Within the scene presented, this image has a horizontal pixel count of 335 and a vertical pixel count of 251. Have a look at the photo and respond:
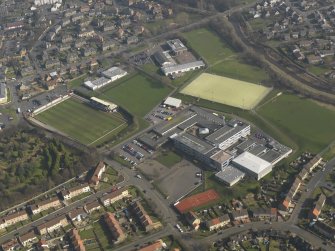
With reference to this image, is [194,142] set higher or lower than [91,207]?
higher

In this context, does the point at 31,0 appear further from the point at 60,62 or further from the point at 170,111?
the point at 170,111

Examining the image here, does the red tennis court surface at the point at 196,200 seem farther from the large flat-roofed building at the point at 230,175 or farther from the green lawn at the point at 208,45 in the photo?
the green lawn at the point at 208,45

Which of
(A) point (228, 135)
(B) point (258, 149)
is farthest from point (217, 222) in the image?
(A) point (228, 135)

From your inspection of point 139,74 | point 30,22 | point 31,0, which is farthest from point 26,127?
point 31,0

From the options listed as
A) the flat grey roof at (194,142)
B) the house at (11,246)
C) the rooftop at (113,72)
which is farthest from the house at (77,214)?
the rooftop at (113,72)

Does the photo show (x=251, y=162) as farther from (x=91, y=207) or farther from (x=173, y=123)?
(x=91, y=207)

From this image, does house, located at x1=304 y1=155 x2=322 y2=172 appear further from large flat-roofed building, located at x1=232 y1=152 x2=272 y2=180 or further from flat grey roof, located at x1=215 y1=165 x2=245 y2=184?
flat grey roof, located at x1=215 y1=165 x2=245 y2=184

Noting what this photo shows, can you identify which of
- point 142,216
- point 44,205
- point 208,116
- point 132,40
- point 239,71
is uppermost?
point 132,40
